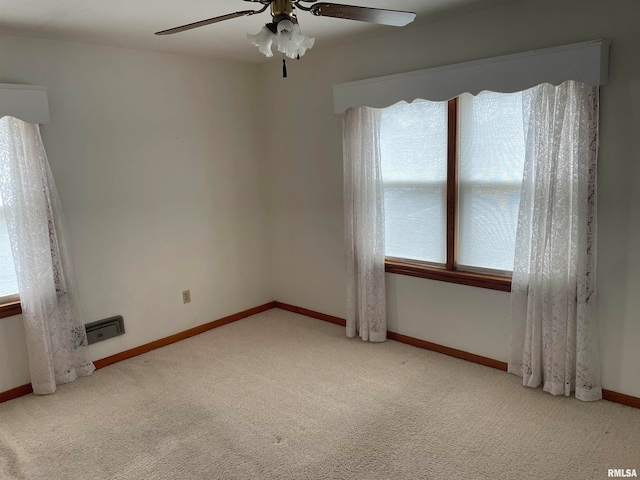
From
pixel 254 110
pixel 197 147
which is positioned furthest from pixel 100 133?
pixel 254 110

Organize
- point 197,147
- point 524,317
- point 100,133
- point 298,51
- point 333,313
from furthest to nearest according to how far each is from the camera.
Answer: point 333,313
point 197,147
point 100,133
point 524,317
point 298,51

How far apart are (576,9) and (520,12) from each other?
297 millimetres

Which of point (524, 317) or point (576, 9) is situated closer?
point (576, 9)

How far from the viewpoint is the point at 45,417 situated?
2824 millimetres

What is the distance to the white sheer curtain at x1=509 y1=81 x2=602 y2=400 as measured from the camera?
259 cm

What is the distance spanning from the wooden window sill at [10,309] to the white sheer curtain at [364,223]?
2.28m

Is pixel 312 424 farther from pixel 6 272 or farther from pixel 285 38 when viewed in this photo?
pixel 6 272

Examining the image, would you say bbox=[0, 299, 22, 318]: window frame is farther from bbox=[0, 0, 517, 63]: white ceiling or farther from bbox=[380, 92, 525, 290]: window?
bbox=[380, 92, 525, 290]: window

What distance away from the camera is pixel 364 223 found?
11.8 ft

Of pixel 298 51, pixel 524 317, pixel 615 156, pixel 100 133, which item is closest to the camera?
pixel 298 51

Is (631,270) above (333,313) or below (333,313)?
above

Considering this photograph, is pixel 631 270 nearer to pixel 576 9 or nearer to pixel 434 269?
pixel 434 269

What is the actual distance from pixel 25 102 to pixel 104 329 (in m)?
1.60

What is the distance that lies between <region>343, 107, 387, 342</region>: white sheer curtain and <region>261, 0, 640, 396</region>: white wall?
139 mm
